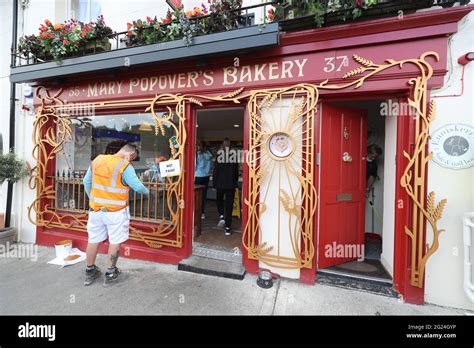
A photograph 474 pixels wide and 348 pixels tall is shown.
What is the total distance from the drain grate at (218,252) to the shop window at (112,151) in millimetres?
823

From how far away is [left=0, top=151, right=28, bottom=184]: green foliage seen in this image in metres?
3.93

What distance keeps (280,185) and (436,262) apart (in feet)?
6.84

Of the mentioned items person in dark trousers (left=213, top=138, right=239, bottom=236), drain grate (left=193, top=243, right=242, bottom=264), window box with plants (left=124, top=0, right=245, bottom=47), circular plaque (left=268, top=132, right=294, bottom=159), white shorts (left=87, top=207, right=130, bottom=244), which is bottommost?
drain grate (left=193, top=243, right=242, bottom=264)

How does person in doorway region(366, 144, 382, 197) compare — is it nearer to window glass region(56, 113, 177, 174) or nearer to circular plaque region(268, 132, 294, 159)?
circular plaque region(268, 132, 294, 159)

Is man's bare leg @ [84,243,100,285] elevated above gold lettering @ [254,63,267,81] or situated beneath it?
situated beneath

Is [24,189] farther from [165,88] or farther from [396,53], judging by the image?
[396,53]

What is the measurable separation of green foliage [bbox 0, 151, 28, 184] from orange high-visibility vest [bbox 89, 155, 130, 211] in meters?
2.58

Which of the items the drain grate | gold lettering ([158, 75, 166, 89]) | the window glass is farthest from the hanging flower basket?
the drain grate

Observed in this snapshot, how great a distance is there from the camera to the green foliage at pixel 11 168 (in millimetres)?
3932

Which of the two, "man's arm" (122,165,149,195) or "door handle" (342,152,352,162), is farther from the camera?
"door handle" (342,152,352,162)

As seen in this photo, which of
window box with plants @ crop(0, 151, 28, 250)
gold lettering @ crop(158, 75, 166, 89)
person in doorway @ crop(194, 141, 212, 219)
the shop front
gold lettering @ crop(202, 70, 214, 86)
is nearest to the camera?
the shop front

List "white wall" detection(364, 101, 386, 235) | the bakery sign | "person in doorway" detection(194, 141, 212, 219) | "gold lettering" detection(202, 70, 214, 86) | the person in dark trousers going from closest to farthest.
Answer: the bakery sign
"gold lettering" detection(202, 70, 214, 86)
"white wall" detection(364, 101, 386, 235)
the person in dark trousers
"person in doorway" detection(194, 141, 212, 219)
